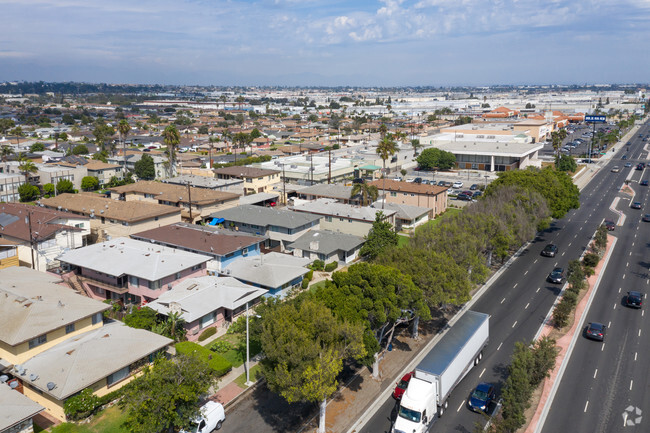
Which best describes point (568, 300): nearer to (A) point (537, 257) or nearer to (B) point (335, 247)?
(A) point (537, 257)

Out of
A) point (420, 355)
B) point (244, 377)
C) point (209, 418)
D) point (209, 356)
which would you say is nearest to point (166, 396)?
point (209, 418)

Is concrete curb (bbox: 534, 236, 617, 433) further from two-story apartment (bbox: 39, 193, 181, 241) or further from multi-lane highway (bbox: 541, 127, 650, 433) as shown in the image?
two-story apartment (bbox: 39, 193, 181, 241)

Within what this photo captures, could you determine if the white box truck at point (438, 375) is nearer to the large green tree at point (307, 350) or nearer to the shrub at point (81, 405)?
the large green tree at point (307, 350)

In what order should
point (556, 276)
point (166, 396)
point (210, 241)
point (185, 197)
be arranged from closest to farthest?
point (166, 396) → point (556, 276) → point (210, 241) → point (185, 197)

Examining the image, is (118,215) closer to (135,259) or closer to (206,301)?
(135,259)

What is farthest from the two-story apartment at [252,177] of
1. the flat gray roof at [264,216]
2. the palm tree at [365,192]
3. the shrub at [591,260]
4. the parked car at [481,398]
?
the parked car at [481,398]

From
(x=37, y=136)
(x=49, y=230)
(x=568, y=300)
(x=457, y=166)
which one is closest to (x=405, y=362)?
(x=568, y=300)

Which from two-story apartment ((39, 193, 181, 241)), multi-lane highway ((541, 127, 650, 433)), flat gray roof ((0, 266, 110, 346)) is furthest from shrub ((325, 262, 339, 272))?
multi-lane highway ((541, 127, 650, 433))
